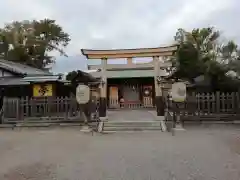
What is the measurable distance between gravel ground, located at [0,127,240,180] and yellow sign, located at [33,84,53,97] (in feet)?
23.1

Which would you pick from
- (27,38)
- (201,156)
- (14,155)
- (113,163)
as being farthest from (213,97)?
(27,38)

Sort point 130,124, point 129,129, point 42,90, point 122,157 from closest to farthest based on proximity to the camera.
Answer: point 122,157, point 129,129, point 130,124, point 42,90

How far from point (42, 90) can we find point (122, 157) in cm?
1253

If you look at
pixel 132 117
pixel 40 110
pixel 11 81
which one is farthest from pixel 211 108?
pixel 11 81

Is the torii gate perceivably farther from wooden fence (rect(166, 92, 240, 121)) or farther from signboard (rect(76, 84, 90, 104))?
signboard (rect(76, 84, 90, 104))

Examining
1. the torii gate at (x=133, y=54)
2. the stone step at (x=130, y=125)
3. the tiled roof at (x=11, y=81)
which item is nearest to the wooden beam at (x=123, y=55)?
the torii gate at (x=133, y=54)

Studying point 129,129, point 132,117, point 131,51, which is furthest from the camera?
point 131,51

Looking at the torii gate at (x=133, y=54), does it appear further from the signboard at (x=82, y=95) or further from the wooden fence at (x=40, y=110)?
the signboard at (x=82, y=95)

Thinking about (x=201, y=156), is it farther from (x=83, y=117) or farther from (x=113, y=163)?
(x=83, y=117)

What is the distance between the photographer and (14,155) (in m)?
8.74

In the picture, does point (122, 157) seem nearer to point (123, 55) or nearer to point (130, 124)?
point (130, 124)

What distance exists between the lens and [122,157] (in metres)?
8.15

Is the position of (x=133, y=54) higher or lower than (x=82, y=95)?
higher

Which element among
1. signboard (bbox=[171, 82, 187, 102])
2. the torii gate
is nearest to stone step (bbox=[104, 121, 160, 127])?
signboard (bbox=[171, 82, 187, 102])
